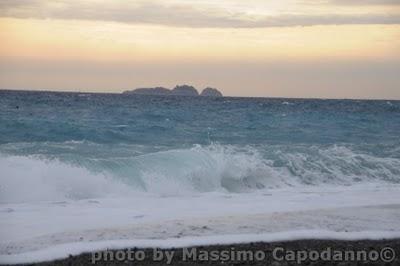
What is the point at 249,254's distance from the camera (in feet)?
20.6

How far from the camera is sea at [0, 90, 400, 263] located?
311 inches

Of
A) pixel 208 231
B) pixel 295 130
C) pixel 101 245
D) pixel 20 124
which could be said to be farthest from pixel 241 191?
pixel 295 130

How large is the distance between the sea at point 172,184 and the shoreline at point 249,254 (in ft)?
1.73

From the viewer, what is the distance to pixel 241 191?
12.3 meters

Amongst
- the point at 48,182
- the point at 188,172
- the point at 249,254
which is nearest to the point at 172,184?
the point at 188,172

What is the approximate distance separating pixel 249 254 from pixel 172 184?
592 centimetres

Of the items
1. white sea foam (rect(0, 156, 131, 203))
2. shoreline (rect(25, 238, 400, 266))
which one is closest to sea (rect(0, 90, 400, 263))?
white sea foam (rect(0, 156, 131, 203))

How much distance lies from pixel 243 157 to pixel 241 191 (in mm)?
2640

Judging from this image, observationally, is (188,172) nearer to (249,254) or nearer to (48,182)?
(48,182)

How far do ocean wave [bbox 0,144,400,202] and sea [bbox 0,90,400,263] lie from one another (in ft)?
0.08

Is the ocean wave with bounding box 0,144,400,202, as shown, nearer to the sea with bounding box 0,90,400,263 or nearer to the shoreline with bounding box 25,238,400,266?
the sea with bounding box 0,90,400,263

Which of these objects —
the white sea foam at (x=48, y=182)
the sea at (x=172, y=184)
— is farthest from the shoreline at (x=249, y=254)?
the white sea foam at (x=48, y=182)

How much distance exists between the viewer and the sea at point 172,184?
789cm

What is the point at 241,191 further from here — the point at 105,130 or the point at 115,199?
the point at 105,130
